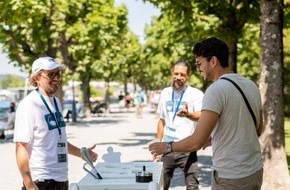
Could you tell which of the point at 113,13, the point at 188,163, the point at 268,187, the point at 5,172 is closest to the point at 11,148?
the point at 5,172

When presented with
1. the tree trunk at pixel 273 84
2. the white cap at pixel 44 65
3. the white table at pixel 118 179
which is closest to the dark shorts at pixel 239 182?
the white table at pixel 118 179

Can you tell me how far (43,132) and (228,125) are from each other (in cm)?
152

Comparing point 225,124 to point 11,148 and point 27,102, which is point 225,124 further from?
point 11,148

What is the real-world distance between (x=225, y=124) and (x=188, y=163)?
3138mm

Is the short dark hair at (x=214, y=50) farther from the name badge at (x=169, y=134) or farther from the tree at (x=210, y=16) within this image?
the tree at (x=210, y=16)

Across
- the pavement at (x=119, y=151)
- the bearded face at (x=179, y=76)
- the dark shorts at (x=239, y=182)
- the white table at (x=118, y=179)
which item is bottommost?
the pavement at (x=119, y=151)

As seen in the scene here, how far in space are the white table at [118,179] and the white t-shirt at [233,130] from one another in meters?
0.48

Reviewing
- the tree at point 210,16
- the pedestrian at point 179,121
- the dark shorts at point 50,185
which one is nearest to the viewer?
the dark shorts at point 50,185

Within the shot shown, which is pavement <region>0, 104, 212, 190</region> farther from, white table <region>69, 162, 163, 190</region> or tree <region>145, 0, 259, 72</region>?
tree <region>145, 0, 259, 72</region>

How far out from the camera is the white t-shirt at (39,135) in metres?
A: 4.96

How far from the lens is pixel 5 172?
1377cm

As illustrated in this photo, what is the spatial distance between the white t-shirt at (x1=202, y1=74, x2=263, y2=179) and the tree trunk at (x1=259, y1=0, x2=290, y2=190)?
17.6 feet

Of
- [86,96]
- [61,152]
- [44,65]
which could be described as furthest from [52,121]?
[86,96]

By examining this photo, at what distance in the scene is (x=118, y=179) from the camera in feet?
14.2
